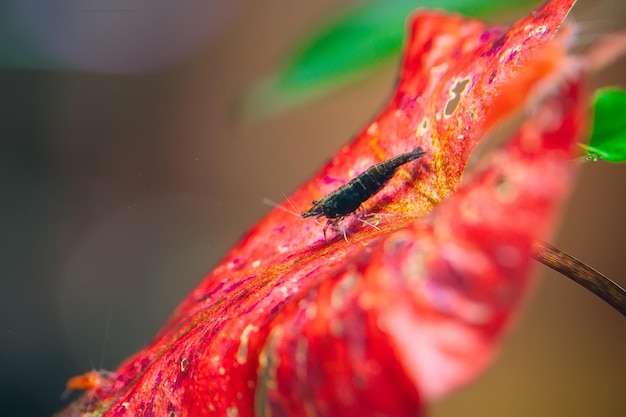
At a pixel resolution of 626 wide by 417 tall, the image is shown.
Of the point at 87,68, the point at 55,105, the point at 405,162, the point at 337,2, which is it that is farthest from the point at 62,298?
the point at 405,162

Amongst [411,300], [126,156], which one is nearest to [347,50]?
[126,156]

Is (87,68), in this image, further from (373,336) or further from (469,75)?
(373,336)

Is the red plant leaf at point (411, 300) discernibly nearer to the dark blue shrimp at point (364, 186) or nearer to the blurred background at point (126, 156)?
the dark blue shrimp at point (364, 186)

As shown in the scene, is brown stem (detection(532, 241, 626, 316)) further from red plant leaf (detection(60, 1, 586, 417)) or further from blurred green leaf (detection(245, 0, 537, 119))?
blurred green leaf (detection(245, 0, 537, 119))

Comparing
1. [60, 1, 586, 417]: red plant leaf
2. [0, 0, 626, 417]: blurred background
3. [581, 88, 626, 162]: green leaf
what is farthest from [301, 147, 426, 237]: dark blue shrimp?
[0, 0, 626, 417]: blurred background

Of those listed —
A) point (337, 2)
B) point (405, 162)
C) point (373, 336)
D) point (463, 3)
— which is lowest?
point (373, 336)

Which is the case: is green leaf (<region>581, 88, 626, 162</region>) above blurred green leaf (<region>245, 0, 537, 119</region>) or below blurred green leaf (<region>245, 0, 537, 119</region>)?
below

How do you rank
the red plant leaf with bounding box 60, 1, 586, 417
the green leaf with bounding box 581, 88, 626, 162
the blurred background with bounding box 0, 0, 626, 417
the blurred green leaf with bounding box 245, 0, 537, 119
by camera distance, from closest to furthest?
the red plant leaf with bounding box 60, 1, 586, 417, the green leaf with bounding box 581, 88, 626, 162, the blurred green leaf with bounding box 245, 0, 537, 119, the blurred background with bounding box 0, 0, 626, 417
